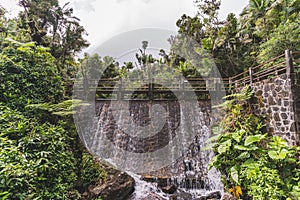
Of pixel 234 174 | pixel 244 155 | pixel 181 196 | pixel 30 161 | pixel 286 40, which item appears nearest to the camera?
pixel 30 161

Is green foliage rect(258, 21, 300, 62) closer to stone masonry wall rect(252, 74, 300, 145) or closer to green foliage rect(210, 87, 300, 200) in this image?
stone masonry wall rect(252, 74, 300, 145)

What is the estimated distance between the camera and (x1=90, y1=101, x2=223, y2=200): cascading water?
5.64 m

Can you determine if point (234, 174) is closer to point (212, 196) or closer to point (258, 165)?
point (258, 165)

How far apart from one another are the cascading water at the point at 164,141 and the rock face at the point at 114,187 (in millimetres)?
285

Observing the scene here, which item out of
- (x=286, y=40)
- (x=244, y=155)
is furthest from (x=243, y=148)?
(x=286, y=40)

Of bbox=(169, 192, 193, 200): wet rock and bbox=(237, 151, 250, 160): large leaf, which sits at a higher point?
bbox=(237, 151, 250, 160): large leaf

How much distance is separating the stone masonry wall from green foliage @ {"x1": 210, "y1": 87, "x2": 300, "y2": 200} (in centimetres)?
33

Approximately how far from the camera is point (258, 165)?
4.21 metres

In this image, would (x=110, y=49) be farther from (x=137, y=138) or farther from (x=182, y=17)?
(x=182, y=17)

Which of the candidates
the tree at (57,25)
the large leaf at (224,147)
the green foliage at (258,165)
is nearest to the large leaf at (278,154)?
the green foliage at (258,165)

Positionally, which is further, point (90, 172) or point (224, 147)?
point (90, 172)

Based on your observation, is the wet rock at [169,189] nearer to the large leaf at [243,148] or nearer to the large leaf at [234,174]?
the large leaf at [234,174]

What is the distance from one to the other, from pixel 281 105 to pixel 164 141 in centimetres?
408

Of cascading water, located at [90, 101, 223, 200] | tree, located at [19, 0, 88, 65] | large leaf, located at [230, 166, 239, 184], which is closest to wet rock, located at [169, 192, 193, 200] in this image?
cascading water, located at [90, 101, 223, 200]
